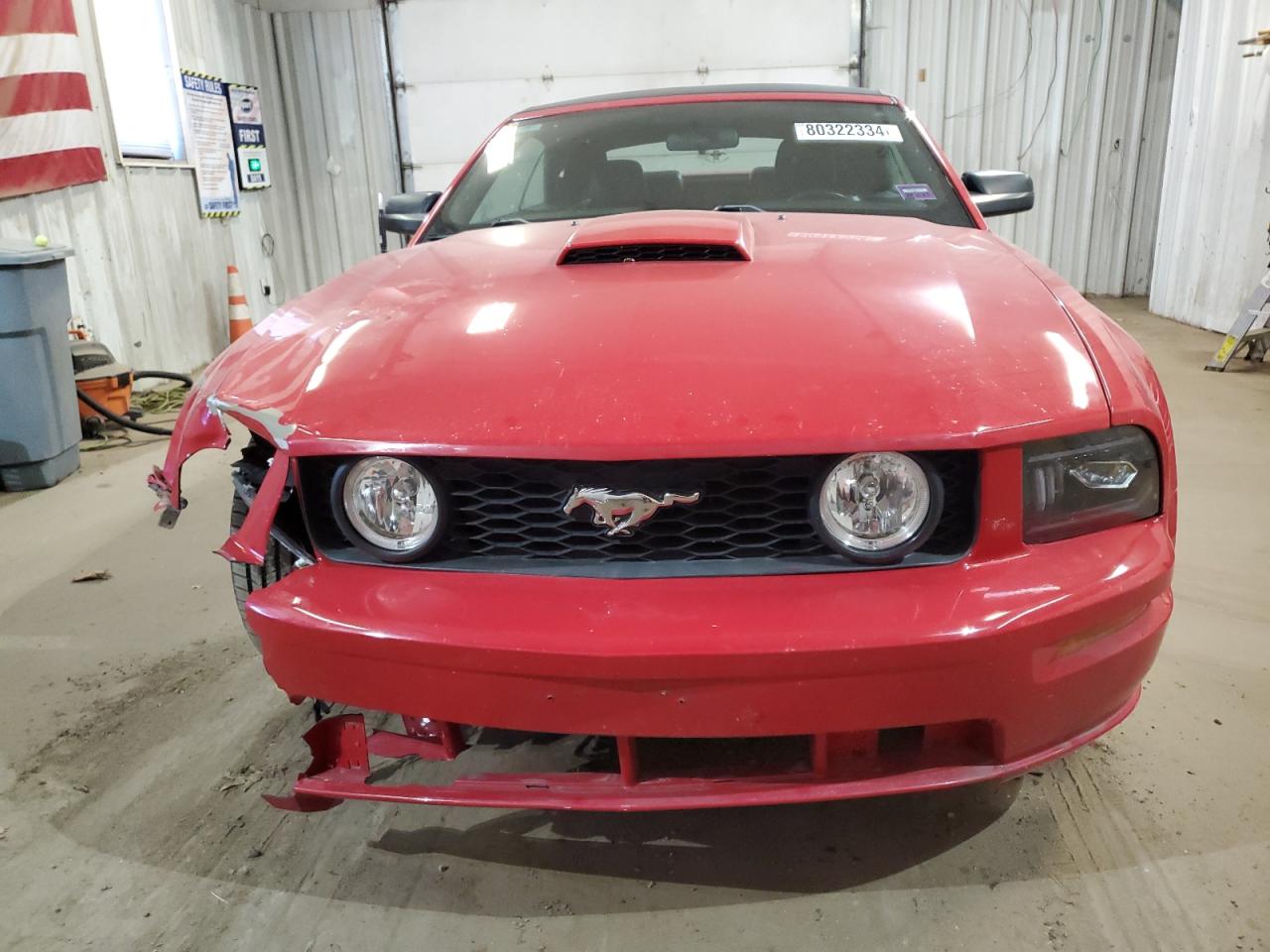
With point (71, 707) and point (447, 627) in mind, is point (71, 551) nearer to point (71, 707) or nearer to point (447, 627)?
point (71, 707)

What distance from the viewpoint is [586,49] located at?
7027mm

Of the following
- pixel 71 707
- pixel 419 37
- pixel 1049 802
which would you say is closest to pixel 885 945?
pixel 1049 802

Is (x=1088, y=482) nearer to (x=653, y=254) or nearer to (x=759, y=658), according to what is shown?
(x=759, y=658)

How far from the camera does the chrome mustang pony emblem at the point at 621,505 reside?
122 cm

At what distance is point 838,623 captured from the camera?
113cm

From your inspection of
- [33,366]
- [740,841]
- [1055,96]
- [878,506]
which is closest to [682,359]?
[878,506]

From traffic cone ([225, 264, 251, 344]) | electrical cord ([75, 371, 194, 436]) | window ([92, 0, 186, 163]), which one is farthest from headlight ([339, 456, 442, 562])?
traffic cone ([225, 264, 251, 344])

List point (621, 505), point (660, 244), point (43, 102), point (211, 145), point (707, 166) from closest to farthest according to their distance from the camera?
point (621, 505) → point (660, 244) → point (707, 166) → point (43, 102) → point (211, 145)

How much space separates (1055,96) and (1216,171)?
1.89 metres

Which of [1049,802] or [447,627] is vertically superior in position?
[447,627]

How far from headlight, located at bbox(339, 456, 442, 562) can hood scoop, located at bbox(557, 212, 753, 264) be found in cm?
59

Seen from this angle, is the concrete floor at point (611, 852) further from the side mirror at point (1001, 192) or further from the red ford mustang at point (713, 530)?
the side mirror at point (1001, 192)

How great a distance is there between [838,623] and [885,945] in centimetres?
58

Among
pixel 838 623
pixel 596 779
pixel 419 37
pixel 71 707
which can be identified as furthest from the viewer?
pixel 419 37
